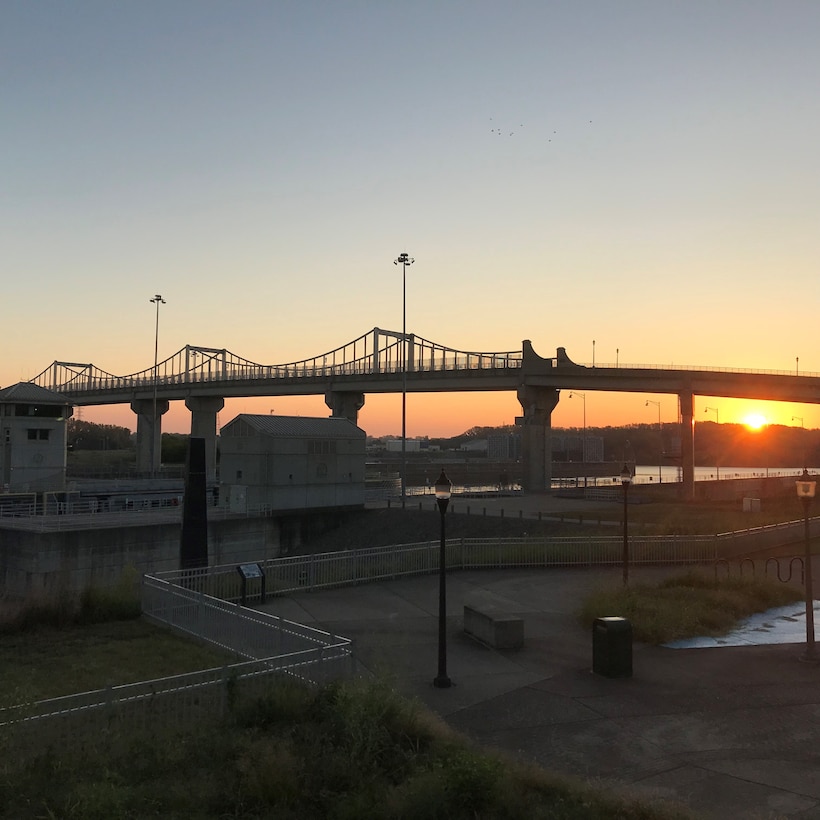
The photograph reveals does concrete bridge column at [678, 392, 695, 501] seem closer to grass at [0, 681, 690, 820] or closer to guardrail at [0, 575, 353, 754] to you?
guardrail at [0, 575, 353, 754]

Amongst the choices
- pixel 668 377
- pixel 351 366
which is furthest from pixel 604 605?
pixel 351 366

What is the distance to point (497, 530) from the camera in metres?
42.6

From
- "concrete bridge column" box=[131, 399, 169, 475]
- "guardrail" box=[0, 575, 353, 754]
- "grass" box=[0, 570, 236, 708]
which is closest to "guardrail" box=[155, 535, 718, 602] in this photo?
"grass" box=[0, 570, 236, 708]

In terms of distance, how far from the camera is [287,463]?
46469 millimetres

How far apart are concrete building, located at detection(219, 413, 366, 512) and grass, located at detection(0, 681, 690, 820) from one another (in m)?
36.0

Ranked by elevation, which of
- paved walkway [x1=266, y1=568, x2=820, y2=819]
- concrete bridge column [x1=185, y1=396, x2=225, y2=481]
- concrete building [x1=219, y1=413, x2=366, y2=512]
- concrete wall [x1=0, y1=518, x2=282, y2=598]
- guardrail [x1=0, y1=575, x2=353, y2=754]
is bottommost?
concrete wall [x1=0, y1=518, x2=282, y2=598]

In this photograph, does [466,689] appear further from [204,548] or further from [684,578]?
[204,548]

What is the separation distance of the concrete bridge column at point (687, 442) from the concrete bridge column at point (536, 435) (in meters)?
12.7

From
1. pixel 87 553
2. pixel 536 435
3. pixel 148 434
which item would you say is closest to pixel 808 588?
pixel 87 553

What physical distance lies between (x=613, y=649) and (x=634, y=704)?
4.42ft

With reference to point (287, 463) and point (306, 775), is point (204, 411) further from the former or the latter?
point (306, 775)

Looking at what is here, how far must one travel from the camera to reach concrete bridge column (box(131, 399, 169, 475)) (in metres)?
107

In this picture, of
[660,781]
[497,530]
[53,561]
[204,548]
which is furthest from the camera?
[497,530]

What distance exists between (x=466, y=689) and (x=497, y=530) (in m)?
31.1
